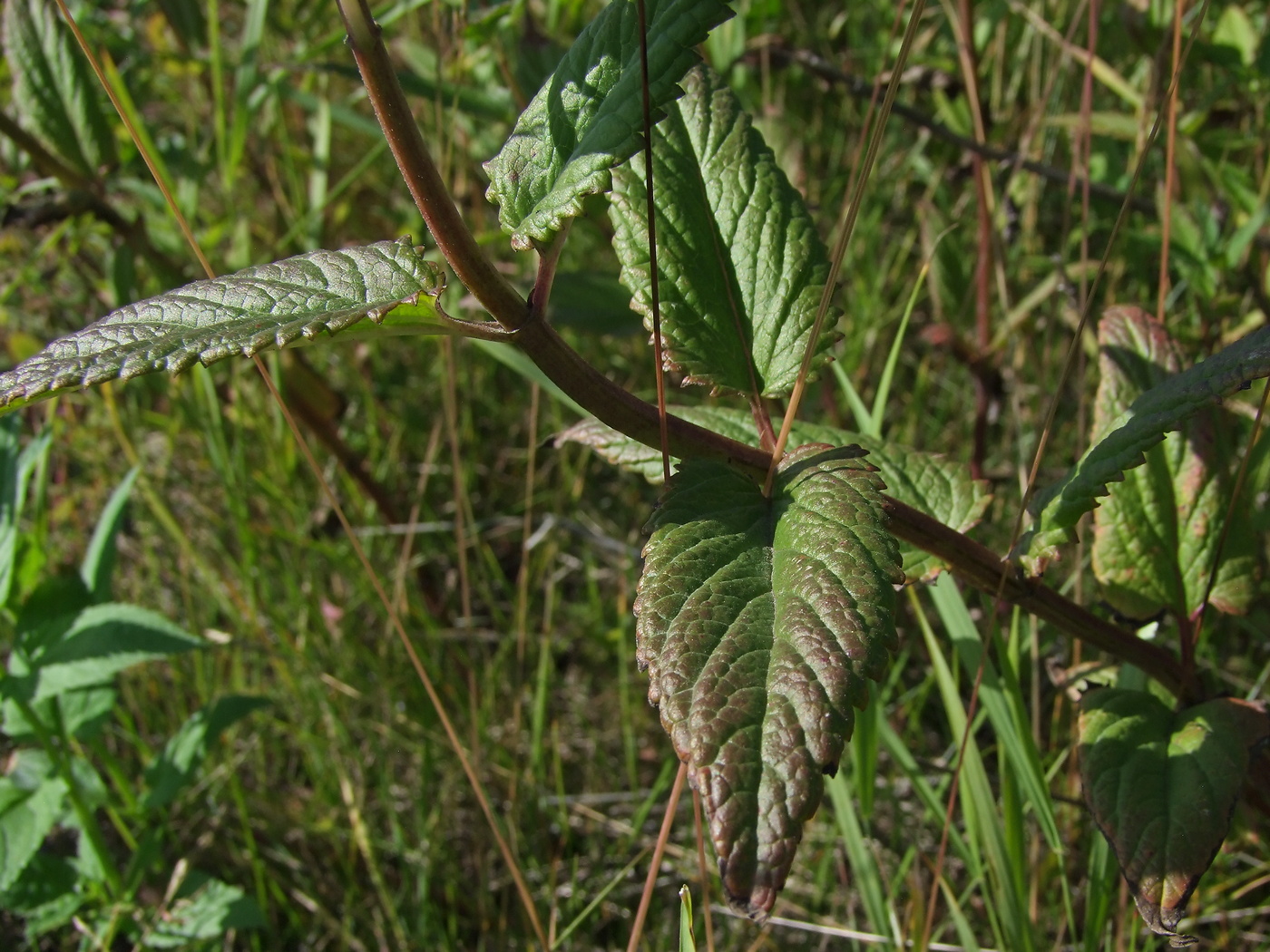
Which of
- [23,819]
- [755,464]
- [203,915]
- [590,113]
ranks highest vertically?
[590,113]

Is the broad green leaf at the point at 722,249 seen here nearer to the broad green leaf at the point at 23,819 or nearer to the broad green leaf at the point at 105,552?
the broad green leaf at the point at 105,552

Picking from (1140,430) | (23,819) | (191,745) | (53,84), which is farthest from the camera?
(53,84)

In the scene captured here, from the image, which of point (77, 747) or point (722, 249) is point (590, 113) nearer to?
point (722, 249)

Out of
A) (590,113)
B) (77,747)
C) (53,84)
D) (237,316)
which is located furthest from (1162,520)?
(53,84)

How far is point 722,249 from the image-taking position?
1151 mm

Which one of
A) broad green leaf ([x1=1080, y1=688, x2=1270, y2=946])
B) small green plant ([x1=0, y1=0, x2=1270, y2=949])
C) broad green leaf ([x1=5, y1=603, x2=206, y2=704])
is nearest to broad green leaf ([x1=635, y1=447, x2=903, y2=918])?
small green plant ([x1=0, y1=0, x2=1270, y2=949])

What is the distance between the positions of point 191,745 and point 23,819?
0.26m

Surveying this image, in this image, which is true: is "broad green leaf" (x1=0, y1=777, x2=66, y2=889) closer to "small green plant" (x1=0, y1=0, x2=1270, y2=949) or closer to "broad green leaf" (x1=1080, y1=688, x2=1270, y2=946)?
"small green plant" (x1=0, y1=0, x2=1270, y2=949)

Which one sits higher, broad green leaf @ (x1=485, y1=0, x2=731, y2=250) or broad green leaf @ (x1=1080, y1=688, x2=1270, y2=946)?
broad green leaf @ (x1=485, y1=0, x2=731, y2=250)

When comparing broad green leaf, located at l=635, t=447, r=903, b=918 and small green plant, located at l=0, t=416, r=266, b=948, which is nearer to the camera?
broad green leaf, located at l=635, t=447, r=903, b=918

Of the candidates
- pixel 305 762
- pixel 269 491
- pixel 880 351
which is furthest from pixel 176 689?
pixel 880 351

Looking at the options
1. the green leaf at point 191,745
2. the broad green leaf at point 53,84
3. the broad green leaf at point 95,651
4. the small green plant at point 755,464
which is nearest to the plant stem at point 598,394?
the small green plant at point 755,464

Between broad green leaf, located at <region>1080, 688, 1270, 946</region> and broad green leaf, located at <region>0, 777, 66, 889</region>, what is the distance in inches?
58.7

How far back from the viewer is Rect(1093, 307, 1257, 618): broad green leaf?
1.29 metres
